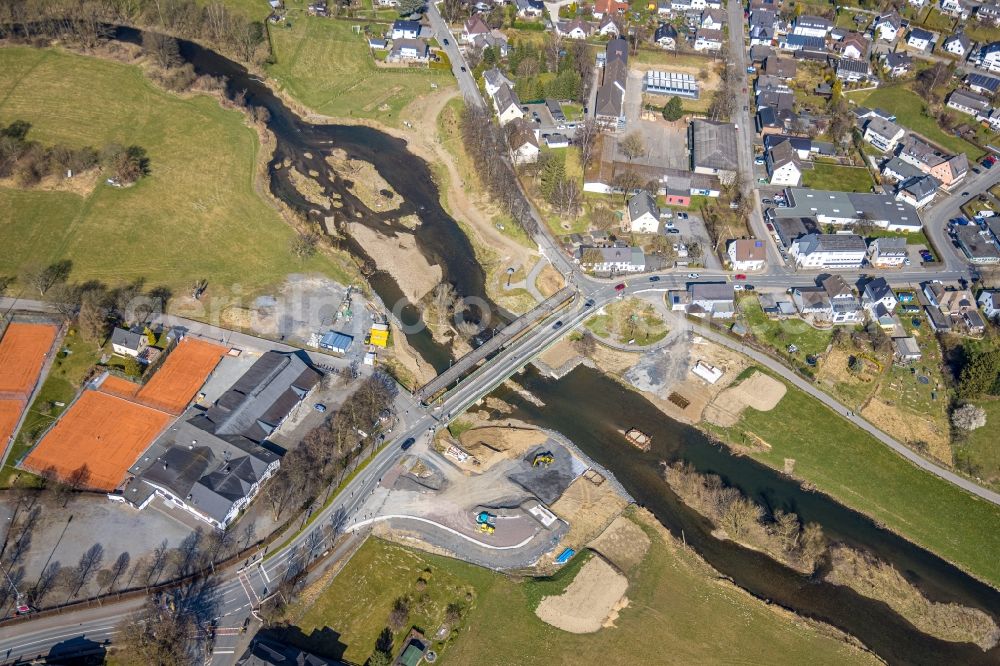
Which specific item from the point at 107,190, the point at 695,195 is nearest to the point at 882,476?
the point at 695,195

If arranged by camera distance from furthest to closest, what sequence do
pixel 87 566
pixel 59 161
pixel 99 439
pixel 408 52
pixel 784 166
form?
pixel 408 52 → pixel 784 166 → pixel 59 161 → pixel 99 439 → pixel 87 566

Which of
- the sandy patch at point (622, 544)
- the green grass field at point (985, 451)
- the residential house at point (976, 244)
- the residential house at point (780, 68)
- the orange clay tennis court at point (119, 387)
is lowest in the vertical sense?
the green grass field at point (985, 451)

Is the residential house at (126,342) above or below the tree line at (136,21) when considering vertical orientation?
below

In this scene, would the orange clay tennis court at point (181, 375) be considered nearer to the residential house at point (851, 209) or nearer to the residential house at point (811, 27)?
the residential house at point (851, 209)

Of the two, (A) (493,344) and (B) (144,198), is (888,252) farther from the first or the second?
(B) (144,198)

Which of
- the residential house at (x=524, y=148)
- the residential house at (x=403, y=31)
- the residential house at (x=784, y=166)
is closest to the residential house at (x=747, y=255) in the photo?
the residential house at (x=784, y=166)

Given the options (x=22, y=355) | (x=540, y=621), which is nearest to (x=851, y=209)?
(x=540, y=621)
